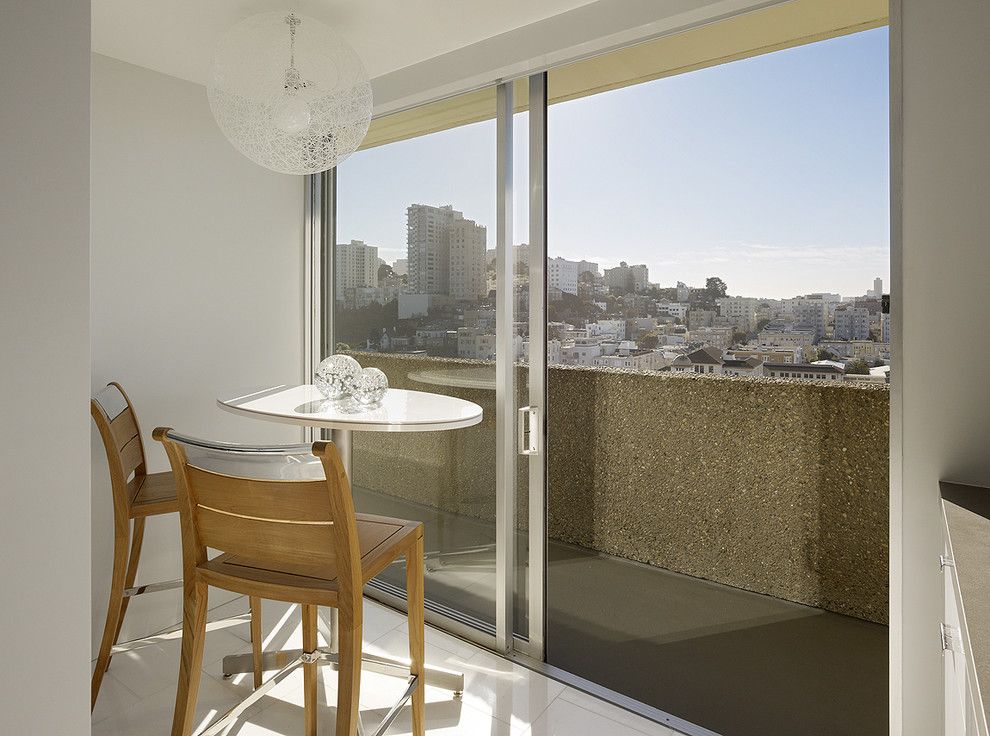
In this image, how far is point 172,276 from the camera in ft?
9.05

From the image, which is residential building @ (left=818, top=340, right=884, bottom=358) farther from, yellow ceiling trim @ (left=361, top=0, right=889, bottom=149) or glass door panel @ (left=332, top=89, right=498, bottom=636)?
glass door panel @ (left=332, top=89, right=498, bottom=636)

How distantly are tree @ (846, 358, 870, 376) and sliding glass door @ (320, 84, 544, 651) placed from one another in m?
1.09

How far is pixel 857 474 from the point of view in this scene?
7.80 ft

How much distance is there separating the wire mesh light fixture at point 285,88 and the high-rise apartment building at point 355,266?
97 centimetres

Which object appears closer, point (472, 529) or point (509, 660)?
point (509, 660)

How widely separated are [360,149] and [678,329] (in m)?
1.88

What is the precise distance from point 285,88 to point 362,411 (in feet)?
3.58

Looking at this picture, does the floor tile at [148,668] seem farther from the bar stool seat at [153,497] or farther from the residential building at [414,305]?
the residential building at [414,305]

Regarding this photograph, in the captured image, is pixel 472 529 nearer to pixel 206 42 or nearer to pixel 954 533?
pixel 954 533

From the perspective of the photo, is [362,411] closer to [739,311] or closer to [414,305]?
[414,305]

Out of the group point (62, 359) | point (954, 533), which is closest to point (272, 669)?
point (62, 359)

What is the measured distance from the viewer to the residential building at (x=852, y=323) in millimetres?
1898

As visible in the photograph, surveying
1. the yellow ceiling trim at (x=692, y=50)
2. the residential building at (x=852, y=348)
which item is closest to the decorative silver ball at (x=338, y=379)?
the yellow ceiling trim at (x=692, y=50)

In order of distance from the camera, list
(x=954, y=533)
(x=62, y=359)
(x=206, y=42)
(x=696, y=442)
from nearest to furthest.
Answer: (x=62, y=359) → (x=954, y=533) → (x=206, y=42) → (x=696, y=442)
